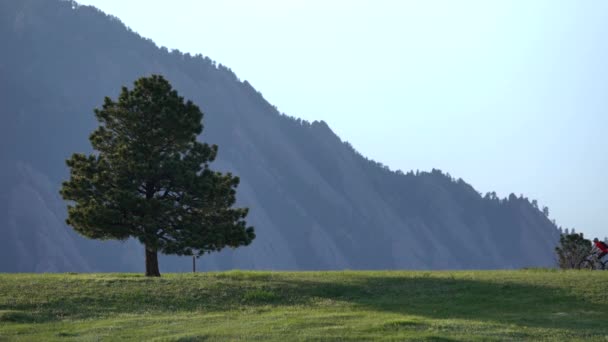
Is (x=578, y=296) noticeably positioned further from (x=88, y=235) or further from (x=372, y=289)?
(x=88, y=235)

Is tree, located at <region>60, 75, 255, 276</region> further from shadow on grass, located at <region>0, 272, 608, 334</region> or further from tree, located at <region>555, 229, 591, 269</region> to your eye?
tree, located at <region>555, 229, 591, 269</region>

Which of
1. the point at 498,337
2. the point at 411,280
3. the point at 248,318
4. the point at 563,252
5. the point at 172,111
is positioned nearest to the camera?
the point at 498,337

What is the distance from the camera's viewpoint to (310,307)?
3244 centimetres

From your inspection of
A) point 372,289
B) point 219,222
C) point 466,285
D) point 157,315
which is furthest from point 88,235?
point 466,285

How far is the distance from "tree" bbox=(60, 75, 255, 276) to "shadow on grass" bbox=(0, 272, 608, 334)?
9.68 ft

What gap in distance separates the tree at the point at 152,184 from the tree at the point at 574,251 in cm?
2125

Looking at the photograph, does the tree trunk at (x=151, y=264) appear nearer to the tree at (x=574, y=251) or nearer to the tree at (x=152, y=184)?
the tree at (x=152, y=184)

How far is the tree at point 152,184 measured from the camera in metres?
41.5

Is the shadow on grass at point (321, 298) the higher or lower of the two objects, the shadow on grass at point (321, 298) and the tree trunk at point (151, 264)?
the lower

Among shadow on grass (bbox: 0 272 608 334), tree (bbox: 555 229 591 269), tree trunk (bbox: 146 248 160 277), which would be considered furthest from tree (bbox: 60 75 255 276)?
tree (bbox: 555 229 591 269)

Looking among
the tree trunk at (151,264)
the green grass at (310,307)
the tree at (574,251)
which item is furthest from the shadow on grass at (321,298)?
the tree at (574,251)

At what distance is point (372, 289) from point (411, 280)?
2.87 meters

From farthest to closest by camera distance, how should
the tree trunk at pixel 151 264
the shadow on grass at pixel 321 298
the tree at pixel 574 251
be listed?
1. the tree at pixel 574 251
2. the tree trunk at pixel 151 264
3. the shadow on grass at pixel 321 298

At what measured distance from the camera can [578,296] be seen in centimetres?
3309
